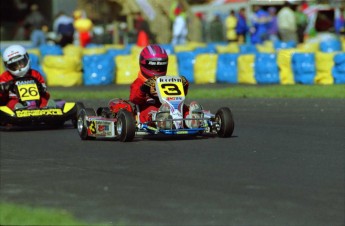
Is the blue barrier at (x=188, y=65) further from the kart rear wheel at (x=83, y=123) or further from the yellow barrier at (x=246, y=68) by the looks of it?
the kart rear wheel at (x=83, y=123)

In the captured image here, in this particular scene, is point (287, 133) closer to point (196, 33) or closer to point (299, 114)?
point (299, 114)

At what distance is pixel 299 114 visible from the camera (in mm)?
14422

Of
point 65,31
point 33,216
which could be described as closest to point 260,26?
point 65,31

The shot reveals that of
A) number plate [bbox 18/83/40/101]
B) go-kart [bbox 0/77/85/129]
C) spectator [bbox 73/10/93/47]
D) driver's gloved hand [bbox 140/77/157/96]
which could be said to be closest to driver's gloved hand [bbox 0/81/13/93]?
go-kart [bbox 0/77/85/129]

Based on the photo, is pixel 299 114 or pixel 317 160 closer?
pixel 317 160

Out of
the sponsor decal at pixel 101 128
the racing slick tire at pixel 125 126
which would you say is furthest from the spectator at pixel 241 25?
the racing slick tire at pixel 125 126

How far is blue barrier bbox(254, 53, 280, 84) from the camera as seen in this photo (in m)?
20.7

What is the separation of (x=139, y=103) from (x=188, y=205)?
14.9 feet

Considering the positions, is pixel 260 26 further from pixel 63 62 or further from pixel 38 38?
pixel 63 62

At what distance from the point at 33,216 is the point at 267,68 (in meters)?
14.6

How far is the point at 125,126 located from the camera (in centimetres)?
1092

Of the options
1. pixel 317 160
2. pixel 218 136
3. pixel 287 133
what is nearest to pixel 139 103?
pixel 218 136

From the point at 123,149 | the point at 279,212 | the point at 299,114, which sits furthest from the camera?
the point at 299,114

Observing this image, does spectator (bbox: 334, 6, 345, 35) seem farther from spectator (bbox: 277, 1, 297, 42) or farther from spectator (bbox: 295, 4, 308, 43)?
spectator (bbox: 277, 1, 297, 42)
